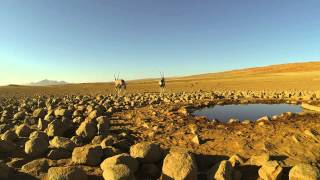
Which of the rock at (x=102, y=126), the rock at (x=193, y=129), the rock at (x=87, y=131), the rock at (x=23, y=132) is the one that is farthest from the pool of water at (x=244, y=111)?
the rock at (x=23, y=132)

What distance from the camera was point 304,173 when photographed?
6.39 metres

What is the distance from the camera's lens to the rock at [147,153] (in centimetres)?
777

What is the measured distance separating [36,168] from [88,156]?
1.32 m

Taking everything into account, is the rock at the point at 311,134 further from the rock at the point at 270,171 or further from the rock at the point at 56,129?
the rock at the point at 56,129

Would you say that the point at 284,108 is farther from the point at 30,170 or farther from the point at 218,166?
the point at 30,170

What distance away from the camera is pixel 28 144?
8.65m

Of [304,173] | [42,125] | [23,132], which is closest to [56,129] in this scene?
[23,132]

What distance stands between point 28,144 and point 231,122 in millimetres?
8395

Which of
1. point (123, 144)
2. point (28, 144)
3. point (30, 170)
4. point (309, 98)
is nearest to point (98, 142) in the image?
point (123, 144)

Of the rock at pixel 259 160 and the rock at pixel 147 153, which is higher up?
the rock at pixel 147 153

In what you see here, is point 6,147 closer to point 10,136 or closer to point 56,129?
point 10,136

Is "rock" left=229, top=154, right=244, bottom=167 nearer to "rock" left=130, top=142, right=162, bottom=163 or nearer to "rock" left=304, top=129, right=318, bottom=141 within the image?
"rock" left=130, top=142, right=162, bottom=163

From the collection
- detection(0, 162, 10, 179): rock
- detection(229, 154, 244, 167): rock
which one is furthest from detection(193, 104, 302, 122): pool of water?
detection(0, 162, 10, 179): rock

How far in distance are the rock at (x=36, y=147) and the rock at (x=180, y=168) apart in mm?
4139
